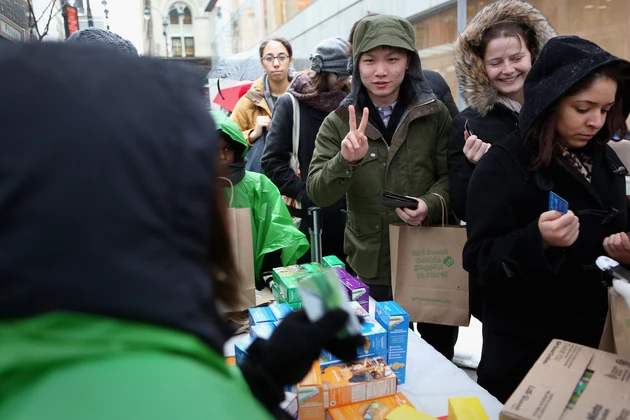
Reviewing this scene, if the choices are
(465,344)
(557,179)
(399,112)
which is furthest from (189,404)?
(465,344)

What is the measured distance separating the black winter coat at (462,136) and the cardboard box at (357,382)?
845mm

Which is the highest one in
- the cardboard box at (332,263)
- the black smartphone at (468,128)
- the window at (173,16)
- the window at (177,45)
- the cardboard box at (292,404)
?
the window at (173,16)

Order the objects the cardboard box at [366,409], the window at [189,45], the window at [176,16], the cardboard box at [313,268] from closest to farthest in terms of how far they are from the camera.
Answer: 1. the cardboard box at [366,409]
2. the cardboard box at [313,268]
3. the window at [176,16]
4. the window at [189,45]

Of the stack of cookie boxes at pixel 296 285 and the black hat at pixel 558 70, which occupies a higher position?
the black hat at pixel 558 70

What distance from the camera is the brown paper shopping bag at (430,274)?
1.92 metres

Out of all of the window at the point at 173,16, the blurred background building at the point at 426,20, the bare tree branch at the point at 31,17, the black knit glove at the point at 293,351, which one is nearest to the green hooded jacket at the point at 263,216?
the black knit glove at the point at 293,351

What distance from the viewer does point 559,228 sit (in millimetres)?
1366

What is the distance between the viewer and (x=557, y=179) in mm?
1542

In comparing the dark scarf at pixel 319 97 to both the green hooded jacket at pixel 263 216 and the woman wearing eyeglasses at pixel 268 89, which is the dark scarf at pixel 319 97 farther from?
the woman wearing eyeglasses at pixel 268 89

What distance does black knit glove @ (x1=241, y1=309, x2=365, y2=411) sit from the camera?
0.75 meters

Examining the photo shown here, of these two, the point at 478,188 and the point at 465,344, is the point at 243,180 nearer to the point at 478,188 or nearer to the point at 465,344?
the point at 478,188

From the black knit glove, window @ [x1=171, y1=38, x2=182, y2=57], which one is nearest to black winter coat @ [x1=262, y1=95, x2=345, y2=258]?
the black knit glove

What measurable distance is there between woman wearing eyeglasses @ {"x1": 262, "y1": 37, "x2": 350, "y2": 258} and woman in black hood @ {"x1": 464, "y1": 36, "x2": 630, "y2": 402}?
1201 millimetres

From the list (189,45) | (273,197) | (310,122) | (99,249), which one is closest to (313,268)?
(273,197)
